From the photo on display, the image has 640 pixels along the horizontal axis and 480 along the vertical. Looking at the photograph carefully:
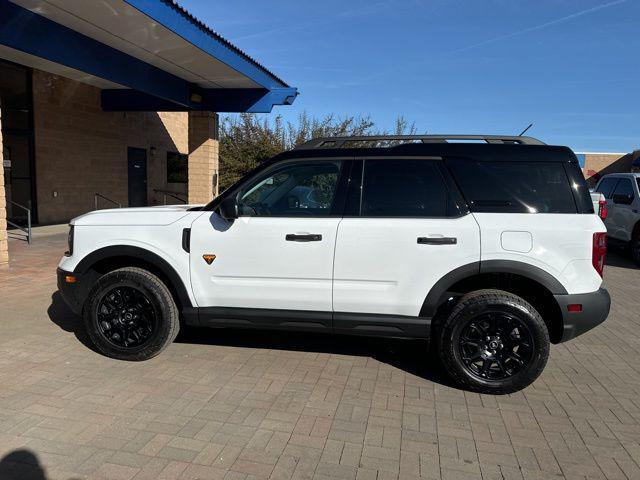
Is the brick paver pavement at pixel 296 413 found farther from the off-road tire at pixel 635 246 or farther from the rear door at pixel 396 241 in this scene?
the off-road tire at pixel 635 246

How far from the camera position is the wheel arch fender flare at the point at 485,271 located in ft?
11.9

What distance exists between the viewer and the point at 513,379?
3.71m

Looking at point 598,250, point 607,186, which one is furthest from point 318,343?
point 607,186

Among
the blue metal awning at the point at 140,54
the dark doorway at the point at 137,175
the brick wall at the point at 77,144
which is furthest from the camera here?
the dark doorway at the point at 137,175

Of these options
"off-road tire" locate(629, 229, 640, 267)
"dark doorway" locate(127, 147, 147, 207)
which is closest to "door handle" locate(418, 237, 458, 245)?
"off-road tire" locate(629, 229, 640, 267)

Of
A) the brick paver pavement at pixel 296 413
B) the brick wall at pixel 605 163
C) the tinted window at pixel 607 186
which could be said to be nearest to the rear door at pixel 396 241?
the brick paver pavement at pixel 296 413

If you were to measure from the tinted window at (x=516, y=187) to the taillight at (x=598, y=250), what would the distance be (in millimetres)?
262

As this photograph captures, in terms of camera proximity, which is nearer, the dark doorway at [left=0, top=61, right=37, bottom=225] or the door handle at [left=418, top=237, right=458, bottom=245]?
the door handle at [left=418, top=237, right=458, bottom=245]

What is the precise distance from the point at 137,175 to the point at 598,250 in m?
16.7

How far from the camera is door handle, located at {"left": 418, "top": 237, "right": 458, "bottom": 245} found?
3691mm

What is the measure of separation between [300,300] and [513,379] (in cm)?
173

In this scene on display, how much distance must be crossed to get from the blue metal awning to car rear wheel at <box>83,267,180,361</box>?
18.0 ft

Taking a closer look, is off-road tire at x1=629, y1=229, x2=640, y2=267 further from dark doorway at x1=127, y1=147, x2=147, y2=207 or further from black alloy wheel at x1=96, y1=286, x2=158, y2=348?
dark doorway at x1=127, y1=147, x2=147, y2=207

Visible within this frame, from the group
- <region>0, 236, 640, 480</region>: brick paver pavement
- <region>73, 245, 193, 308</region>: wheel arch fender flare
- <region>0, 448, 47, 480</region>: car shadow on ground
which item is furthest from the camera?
<region>73, 245, 193, 308</region>: wheel arch fender flare
